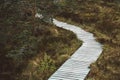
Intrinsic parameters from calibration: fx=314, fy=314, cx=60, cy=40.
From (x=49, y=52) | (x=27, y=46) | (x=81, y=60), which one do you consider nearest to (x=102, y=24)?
(x=49, y=52)

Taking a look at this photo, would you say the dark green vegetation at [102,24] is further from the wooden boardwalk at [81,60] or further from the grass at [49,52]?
the grass at [49,52]

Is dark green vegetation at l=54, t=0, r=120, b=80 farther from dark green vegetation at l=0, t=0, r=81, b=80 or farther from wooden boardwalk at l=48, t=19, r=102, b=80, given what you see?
dark green vegetation at l=0, t=0, r=81, b=80

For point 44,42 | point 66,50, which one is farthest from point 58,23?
point 66,50

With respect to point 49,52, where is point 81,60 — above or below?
above

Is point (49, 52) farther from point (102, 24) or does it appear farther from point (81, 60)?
point (102, 24)

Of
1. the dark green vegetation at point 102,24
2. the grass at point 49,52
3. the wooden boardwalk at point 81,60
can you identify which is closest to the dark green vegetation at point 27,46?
the grass at point 49,52

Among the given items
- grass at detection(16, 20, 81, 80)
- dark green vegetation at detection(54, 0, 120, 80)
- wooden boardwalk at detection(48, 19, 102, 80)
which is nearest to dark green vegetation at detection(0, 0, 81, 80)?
grass at detection(16, 20, 81, 80)
